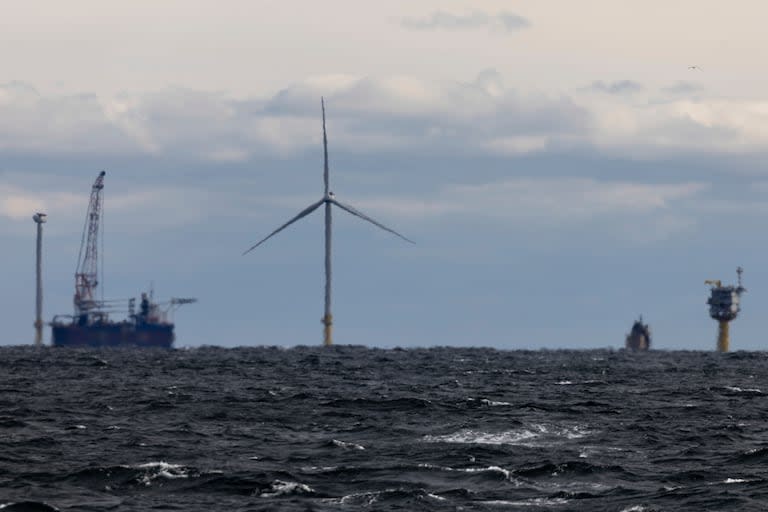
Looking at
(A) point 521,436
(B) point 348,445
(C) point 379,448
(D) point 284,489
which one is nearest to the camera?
(D) point 284,489

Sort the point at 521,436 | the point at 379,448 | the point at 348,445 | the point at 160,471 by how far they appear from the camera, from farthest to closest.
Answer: the point at 521,436
the point at 348,445
the point at 379,448
the point at 160,471

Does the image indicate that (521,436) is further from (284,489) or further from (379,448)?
(284,489)

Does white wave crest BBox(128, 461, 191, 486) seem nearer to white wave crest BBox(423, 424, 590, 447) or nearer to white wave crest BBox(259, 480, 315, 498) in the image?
white wave crest BBox(259, 480, 315, 498)

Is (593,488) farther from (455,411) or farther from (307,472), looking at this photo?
(455,411)

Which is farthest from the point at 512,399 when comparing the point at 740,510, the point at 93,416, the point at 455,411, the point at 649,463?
the point at 740,510

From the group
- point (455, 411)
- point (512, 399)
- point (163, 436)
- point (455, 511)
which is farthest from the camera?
point (512, 399)

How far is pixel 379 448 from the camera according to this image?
62.2 metres

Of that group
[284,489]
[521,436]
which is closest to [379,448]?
[521,436]

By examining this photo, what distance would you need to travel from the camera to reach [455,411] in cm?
8375

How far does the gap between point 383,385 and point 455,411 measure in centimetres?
3370

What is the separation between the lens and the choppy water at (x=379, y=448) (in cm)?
4775

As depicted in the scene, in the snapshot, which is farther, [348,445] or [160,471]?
[348,445]

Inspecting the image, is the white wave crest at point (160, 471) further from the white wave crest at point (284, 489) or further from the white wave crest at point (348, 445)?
the white wave crest at point (348, 445)

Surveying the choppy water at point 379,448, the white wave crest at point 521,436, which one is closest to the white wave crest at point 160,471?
the choppy water at point 379,448
